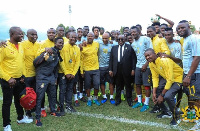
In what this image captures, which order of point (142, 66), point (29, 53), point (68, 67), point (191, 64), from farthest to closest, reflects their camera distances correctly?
1. point (142, 66)
2. point (68, 67)
3. point (29, 53)
4. point (191, 64)

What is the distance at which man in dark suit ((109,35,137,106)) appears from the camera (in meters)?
6.86

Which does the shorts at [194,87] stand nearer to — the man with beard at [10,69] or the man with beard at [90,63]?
the man with beard at [90,63]

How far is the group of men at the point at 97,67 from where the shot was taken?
477 centimetres

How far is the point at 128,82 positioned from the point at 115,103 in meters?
0.83

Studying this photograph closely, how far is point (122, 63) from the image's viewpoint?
6879mm

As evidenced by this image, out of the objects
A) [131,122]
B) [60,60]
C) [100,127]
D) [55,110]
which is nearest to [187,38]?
[131,122]

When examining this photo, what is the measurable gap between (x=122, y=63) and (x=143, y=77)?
33.9 inches

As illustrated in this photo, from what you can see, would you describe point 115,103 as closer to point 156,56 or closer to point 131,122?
point 131,122

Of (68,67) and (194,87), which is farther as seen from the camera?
(68,67)

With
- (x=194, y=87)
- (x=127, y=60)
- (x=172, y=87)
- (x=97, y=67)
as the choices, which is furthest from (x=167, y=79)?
(x=97, y=67)

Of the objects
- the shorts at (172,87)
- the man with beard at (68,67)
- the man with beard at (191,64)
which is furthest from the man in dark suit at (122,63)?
the man with beard at (191,64)

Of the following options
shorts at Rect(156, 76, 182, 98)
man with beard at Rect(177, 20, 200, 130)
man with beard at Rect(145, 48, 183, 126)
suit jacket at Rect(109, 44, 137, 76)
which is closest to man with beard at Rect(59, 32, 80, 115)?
suit jacket at Rect(109, 44, 137, 76)

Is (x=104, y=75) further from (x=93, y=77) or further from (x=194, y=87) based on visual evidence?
(x=194, y=87)

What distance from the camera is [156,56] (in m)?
5.32
